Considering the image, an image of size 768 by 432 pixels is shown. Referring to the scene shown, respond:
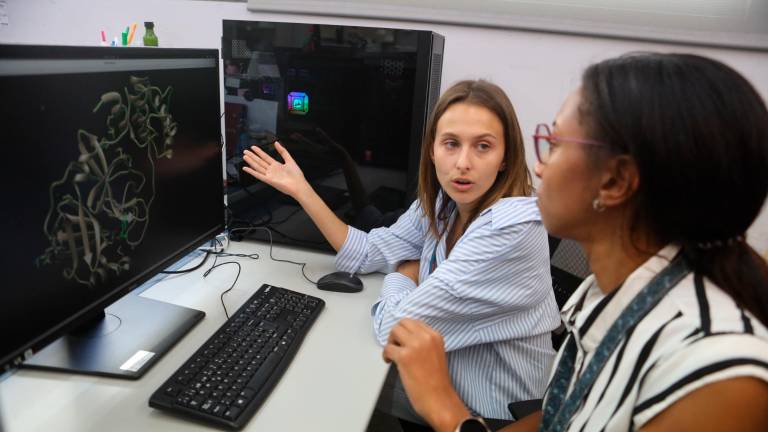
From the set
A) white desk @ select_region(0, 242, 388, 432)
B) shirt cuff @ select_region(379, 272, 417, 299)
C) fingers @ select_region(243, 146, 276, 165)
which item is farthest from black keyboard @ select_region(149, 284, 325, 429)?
fingers @ select_region(243, 146, 276, 165)

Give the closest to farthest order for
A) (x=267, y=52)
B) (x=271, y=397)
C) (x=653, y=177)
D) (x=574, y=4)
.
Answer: (x=653, y=177), (x=271, y=397), (x=267, y=52), (x=574, y=4)

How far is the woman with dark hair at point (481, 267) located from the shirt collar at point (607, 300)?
0.63ft

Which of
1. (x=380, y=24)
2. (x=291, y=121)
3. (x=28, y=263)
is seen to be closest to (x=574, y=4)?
(x=380, y=24)

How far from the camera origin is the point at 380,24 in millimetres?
1565

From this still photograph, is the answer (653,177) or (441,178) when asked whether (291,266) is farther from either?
(653,177)

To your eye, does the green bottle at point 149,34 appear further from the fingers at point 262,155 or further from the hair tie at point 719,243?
the hair tie at point 719,243

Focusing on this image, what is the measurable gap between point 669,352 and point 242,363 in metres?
0.59

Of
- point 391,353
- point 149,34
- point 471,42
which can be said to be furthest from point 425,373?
point 149,34

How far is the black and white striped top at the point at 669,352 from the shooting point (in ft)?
1.71

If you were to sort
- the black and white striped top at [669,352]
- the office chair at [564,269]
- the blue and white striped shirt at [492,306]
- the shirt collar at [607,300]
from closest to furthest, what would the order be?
1. the black and white striped top at [669,352]
2. the shirt collar at [607,300]
3. the blue and white striped shirt at [492,306]
4. the office chair at [564,269]

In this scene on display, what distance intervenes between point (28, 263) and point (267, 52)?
74cm

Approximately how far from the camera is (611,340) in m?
0.63

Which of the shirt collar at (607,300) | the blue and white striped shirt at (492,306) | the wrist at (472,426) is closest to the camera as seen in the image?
the shirt collar at (607,300)

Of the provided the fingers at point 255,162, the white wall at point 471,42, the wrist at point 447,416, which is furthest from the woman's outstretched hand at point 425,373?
the white wall at point 471,42
